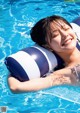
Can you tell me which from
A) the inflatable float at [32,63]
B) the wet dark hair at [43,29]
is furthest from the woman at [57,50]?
the inflatable float at [32,63]

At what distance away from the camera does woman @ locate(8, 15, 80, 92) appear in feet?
13.2

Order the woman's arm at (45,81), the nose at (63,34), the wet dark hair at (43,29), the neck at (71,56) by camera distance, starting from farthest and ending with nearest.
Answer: the neck at (71,56) < the wet dark hair at (43,29) < the nose at (63,34) < the woman's arm at (45,81)

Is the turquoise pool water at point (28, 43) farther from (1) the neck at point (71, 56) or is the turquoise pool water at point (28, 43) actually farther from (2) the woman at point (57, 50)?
(1) the neck at point (71, 56)

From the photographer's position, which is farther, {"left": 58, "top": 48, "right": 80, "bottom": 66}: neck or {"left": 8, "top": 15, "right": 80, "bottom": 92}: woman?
{"left": 58, "top": 48, "right": 80, "bottom": 66}: neck

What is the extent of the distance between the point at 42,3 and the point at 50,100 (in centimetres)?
340

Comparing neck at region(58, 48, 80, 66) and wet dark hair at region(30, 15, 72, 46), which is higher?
wet dark hair at region(30, 15, 72, 46)

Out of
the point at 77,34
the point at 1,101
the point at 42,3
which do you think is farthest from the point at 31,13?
the point at 1,101

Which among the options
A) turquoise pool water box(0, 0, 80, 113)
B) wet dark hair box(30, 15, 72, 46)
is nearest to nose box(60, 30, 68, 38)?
wet dark hair box(30, 15, 72, 46)

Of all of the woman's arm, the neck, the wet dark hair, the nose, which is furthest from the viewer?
the neck

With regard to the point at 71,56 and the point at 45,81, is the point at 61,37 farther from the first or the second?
the point at 45,81

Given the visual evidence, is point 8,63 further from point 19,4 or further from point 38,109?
point 19,4

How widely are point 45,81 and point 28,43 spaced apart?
6.20 ft

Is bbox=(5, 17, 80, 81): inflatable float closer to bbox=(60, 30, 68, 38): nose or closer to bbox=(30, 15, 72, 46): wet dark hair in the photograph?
bbox=(30, 15, 72, 46): wet dark hair

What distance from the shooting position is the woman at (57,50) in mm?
4035
